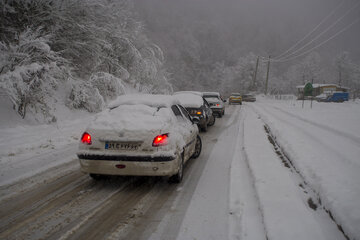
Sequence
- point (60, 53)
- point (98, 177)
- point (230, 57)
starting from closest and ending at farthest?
1. point (98, 177)
2. point (60, 53)
3. point (230, 57)

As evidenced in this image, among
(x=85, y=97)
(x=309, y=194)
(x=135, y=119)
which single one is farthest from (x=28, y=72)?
(x=309, y=194)

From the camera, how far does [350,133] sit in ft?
31.1

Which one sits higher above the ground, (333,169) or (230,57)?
(230,57)

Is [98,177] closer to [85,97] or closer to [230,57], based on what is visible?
[85,97]

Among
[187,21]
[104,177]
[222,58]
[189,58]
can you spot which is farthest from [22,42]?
[187,21]

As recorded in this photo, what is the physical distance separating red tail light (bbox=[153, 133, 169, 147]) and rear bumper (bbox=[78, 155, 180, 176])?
0.23m

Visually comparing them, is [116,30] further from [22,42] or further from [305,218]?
[305,218]

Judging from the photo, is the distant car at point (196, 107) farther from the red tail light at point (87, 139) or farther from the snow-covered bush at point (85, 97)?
the red tail light at point (87, 139)

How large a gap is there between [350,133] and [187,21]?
16893 cm

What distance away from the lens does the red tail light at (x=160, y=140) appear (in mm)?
4027

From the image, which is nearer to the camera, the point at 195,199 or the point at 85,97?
the point at 195,199

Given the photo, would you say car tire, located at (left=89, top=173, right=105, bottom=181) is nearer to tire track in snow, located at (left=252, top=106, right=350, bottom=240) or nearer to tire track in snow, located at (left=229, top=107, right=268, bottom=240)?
tire track in snow, located at (left=229, top=107, right=268, bottom=240)

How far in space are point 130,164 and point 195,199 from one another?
120cm

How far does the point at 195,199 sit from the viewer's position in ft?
13.0
